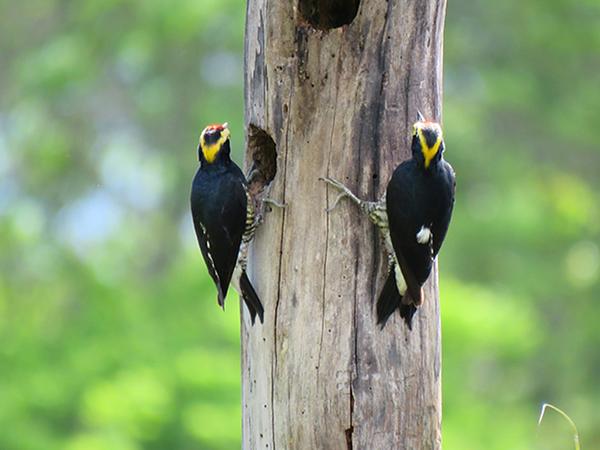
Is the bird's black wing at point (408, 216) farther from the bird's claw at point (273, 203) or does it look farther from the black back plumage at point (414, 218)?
the bird's claw at point (273, 203)

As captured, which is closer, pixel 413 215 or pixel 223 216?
pixel 413 215

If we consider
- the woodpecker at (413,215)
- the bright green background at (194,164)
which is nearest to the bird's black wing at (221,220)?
the woodpecker at (413,215)

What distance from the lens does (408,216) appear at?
4102 millimetres

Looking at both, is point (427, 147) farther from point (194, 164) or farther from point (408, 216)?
point (194, 164)

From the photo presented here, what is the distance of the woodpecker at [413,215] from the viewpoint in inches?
161

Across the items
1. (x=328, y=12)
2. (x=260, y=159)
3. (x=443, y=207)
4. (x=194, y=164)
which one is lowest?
(x=443, y=207)

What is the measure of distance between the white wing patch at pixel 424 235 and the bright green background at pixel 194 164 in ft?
24.4

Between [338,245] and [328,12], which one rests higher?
[328,12]

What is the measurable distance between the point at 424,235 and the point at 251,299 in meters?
0.72

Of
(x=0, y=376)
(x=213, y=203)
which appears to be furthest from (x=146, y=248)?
(x=213, y=203)

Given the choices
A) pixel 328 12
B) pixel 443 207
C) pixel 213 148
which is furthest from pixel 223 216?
pixel 328 12

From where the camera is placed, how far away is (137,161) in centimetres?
1747

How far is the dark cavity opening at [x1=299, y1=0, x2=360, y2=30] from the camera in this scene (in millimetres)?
4500

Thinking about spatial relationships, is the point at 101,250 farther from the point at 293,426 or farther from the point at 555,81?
the point at 293,426
